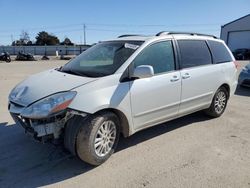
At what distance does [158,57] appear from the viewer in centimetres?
424

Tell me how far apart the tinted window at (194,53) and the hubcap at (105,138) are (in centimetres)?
177

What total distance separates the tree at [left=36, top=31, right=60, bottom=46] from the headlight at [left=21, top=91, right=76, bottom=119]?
92.9m

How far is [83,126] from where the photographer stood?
3.32 meters

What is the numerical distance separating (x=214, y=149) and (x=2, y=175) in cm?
309

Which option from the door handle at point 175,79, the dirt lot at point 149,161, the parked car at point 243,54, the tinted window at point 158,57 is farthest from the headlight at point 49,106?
the parked car at point 243,54

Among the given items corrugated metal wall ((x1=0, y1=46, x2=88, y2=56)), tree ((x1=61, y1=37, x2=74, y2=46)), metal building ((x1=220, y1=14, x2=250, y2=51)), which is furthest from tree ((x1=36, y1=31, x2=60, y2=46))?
metal building ((x1=220, y1=14, x2=250, y2=51))

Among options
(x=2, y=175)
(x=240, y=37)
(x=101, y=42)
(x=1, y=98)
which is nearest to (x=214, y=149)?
(x=101, y=42)

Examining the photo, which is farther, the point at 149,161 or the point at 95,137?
the point at 149,161

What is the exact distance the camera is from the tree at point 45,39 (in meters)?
90.7

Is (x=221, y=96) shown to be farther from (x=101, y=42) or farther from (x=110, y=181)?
(x=110, y=181)

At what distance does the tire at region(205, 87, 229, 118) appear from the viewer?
5533 millimetres

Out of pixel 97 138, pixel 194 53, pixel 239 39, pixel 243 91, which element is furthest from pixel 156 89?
pixel 239 39

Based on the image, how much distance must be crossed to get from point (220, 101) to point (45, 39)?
91847 millimetres

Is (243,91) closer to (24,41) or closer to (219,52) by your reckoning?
(219,52)
